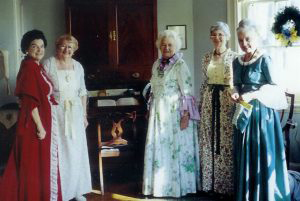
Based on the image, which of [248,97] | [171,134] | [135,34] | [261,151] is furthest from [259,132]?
[135,34]

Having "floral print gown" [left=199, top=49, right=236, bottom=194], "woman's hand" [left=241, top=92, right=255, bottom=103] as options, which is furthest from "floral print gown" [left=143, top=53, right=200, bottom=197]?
"woman's hand" [left=241, top=92, right=255, bottom=103]

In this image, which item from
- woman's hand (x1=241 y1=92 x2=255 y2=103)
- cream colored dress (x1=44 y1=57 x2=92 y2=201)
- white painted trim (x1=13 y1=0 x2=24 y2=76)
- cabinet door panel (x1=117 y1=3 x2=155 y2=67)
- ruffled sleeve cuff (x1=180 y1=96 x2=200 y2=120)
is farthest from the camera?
cabinet door panel (x1=117 y1=3 x2=155 y2=67)

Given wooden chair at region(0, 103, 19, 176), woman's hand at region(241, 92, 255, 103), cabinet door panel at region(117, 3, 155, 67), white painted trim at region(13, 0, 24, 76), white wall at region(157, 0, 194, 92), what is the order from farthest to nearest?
white wall at region(157, 0, 194, 92)
cabinet door panel at region(117, 3, 155, 67)
white painted trim at region(13, 0, 24, 76)
wooden chair at region(0, 103, 19, 176)
woman's hand at region(241, 92, 255, 103)

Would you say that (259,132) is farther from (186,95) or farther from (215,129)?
(186,95)

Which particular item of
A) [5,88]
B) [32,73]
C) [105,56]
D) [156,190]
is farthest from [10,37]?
[156,190]

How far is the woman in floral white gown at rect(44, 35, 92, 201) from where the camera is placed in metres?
3.31

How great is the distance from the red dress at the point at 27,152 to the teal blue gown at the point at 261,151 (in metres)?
1.53

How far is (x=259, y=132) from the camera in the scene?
2.90 metres

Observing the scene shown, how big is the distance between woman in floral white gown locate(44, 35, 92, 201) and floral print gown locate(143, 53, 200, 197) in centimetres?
62

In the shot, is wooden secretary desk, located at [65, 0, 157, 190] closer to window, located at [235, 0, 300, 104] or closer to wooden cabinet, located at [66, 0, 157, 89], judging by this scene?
wooden cabinet, located at [66, 0, 157, 89]

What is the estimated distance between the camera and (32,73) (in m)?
2.95

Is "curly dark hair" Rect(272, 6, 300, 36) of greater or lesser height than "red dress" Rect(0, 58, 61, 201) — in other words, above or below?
above

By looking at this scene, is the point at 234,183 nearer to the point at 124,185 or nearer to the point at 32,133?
the point at 124,185

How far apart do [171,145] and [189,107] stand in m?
0.38
